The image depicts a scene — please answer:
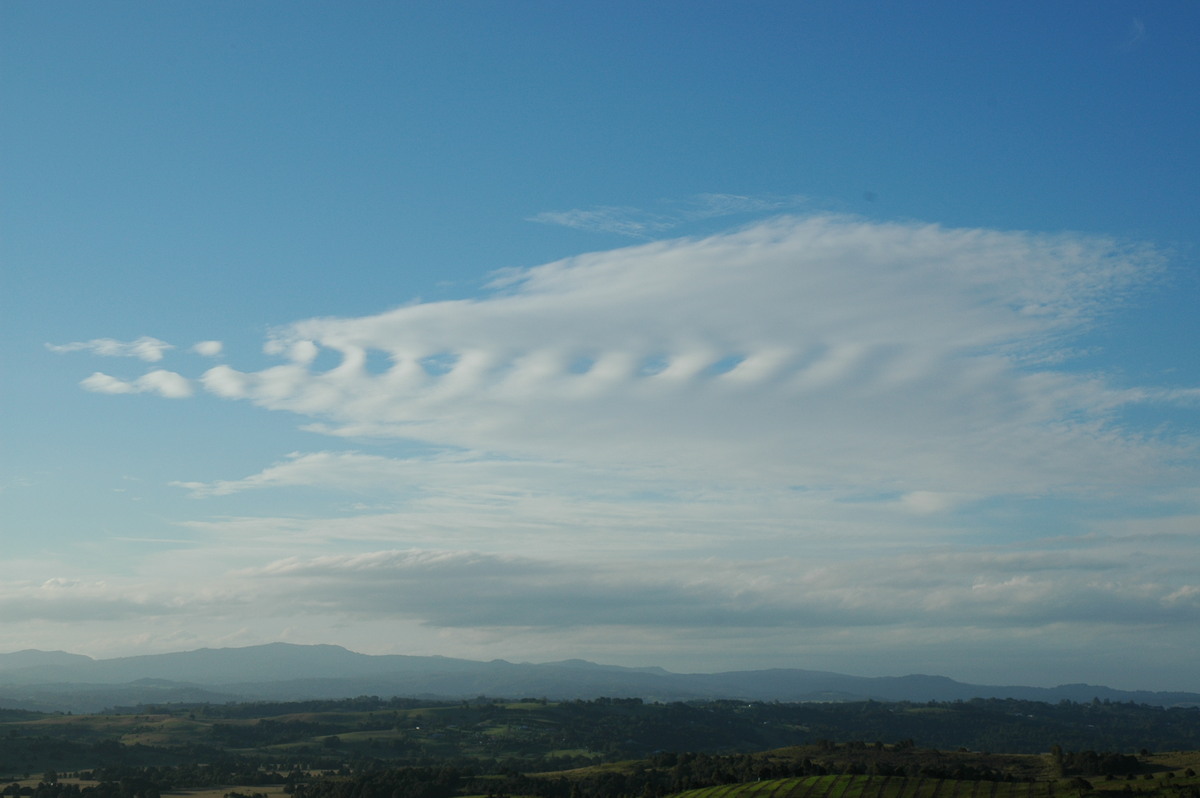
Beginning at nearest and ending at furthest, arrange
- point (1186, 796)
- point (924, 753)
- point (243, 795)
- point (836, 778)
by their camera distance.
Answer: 1. point (1186, 796)
2. point (836, 778)
3. point (243, 795)
4. point (924, 753)

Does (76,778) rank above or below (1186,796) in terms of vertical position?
below

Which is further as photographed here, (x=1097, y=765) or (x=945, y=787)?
(x=1097, y=765)

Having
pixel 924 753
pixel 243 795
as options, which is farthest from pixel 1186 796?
pixel 243 795

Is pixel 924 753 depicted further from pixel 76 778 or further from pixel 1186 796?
pixel 76 778

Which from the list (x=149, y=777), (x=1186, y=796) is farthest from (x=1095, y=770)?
(x=149, y=777)

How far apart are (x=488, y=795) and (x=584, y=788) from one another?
17303 millimetres

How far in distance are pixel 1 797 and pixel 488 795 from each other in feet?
251

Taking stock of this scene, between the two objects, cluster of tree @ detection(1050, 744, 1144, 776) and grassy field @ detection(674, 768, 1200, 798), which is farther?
cluster of tree @ detection(1050, 744, 1144, 776)

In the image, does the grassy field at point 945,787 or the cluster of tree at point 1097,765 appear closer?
the grassy field at point 945,787

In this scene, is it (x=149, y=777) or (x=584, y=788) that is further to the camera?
(x=149, y=777)

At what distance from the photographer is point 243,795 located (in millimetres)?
165000

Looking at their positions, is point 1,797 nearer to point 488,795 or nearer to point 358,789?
point 358,789

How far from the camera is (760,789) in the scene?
12656 cm

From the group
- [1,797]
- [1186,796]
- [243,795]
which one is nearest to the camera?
[1186,796]
